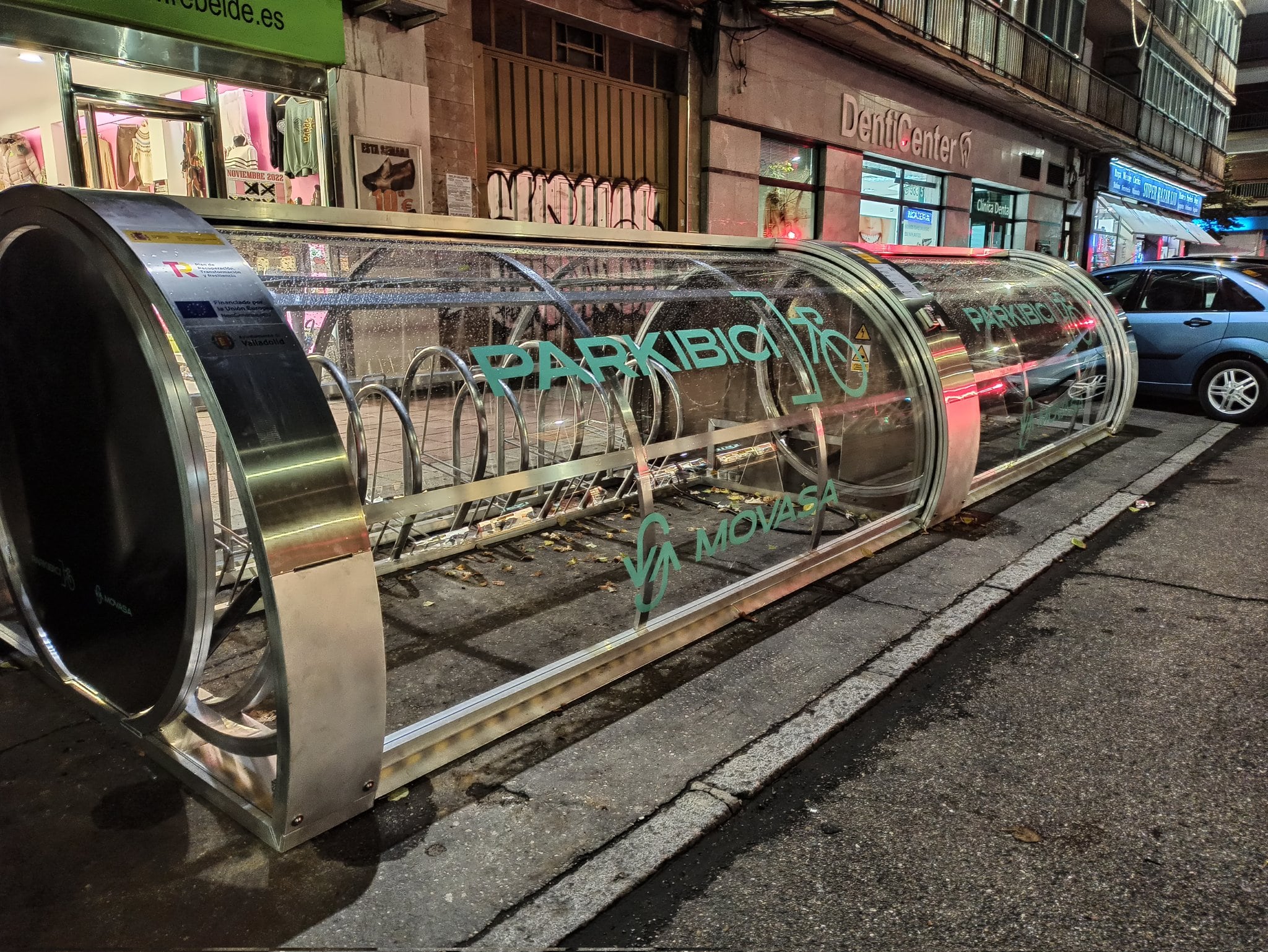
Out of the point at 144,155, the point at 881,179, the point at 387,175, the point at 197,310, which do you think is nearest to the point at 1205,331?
the point at 881,179

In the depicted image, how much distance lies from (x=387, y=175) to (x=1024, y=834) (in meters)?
8.71

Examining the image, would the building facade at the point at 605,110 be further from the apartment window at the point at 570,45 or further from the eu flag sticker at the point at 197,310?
the eu flag sticker at the point at 197,310

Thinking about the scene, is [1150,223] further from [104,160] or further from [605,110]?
[104,160]

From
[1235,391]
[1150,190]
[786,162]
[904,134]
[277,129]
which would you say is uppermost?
[1150,190]

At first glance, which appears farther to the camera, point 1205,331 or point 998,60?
point 998,60

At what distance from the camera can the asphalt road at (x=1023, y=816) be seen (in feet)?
7.53

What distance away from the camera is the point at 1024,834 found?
2.66m

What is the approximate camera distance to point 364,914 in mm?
2295

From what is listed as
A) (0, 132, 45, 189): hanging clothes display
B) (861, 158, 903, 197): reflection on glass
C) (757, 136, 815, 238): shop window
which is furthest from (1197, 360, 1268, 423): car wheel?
(0, 132, 45, 189): hanging clothes display

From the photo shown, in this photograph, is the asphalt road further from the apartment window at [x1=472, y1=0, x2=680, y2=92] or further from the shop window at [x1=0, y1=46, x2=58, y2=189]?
the apartment window at [x1=472, y1=0, x2=680, y2=92]

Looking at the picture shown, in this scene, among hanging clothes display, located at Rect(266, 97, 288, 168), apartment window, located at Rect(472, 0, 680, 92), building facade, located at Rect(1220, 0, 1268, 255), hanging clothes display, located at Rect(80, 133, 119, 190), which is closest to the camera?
hanging clothes display, located at Rect(80, 133, 119, 190)

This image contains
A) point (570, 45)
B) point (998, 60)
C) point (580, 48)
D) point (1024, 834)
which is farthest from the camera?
point (998, 60)

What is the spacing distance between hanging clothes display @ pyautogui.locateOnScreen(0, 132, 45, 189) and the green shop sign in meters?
1.80

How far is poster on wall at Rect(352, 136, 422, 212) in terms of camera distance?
8992 mm
